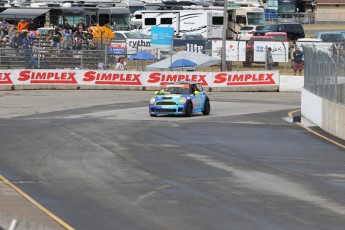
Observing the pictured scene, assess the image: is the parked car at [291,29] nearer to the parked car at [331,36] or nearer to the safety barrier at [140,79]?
the parked car at [331,36]

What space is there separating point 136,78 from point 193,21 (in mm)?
22596

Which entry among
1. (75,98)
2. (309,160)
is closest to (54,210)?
(309,160)

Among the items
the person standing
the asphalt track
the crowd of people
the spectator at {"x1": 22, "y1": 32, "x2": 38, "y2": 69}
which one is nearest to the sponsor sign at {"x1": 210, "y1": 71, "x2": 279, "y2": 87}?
the person standing

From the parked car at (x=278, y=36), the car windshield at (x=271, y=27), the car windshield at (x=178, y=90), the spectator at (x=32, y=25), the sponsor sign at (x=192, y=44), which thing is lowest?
the car windshield at (x=178, y=90)

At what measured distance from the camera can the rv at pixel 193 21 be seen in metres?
71.8

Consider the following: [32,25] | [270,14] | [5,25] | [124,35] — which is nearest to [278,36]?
[124,35]

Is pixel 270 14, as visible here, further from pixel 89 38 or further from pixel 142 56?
pixel 142 56

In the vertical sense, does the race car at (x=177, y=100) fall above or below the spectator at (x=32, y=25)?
below

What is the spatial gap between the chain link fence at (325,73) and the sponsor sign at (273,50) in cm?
1815

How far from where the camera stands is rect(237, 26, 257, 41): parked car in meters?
71.3

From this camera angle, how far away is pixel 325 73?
32.5 metres

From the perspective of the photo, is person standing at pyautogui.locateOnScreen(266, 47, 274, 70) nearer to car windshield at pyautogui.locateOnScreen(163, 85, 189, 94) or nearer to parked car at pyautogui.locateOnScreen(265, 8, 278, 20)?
car windshield at pyautogui.locateOnScreen(163, 85, 189, 94)

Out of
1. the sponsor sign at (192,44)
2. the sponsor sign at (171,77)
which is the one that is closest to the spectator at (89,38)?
the sponsor sign at (171,77)

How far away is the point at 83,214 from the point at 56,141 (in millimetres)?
11374
